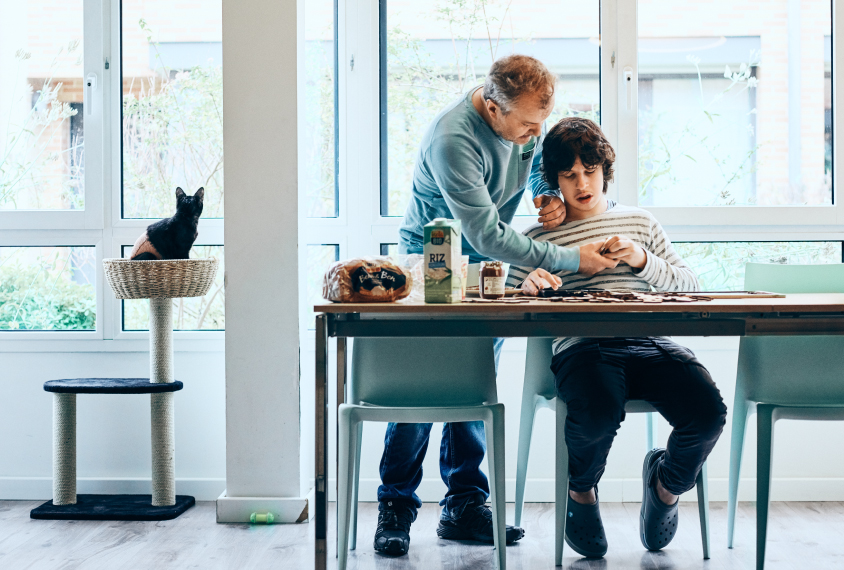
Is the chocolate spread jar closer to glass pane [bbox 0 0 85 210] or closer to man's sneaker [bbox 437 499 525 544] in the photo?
man's sneaker [bbox 437 499 525 544]

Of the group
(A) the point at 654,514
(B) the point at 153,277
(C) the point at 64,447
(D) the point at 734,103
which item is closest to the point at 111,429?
(C) the point at 64,447

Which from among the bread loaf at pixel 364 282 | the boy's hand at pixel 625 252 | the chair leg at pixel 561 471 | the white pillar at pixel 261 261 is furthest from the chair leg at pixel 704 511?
the white pillar at pixel 261 261

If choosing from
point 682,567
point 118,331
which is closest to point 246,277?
point 118,331

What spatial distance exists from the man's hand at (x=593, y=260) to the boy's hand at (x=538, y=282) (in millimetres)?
102

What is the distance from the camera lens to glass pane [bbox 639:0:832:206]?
2795 millimetres

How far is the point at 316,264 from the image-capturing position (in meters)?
2.81

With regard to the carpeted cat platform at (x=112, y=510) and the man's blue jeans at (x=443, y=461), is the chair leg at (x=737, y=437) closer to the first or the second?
the man's blue jeans at (x=443, y=461)

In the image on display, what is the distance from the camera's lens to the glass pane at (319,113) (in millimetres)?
2586

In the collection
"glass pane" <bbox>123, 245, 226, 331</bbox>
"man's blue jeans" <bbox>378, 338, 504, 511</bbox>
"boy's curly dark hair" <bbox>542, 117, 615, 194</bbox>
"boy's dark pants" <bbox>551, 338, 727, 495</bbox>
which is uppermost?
"boy's curly dark hair" <bbox>542, 117, 615, 194</bbox>

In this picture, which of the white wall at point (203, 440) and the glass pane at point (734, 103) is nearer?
the white wall at point (203, 440)

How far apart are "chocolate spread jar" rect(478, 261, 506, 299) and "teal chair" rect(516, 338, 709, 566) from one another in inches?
16.2

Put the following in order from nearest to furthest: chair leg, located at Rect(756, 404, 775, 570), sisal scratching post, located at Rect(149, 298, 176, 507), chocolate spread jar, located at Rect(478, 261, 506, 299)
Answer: chocolate spread jar, located at Rect(478, 261, 506, 299) < chair leg, located at Rect(756, 404, 775, 570) < sisal scratching post, located at Rect(149, 298, 176, 507)

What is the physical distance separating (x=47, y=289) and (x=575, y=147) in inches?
83.0

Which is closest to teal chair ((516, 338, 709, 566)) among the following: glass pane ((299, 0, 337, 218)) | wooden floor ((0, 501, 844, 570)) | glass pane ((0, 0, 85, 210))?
wooden floor ((0, 501, 844, 570))
